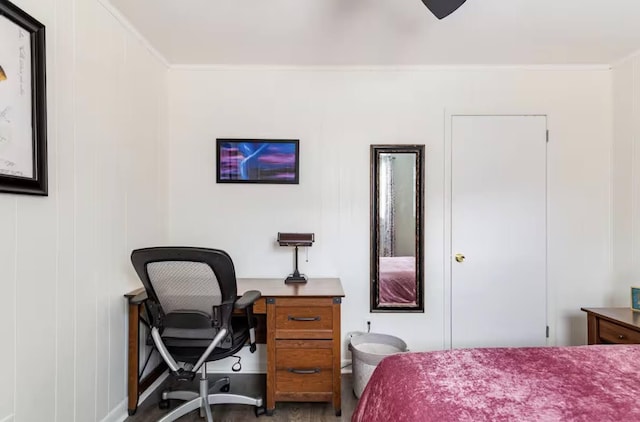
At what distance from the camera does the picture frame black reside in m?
1.21

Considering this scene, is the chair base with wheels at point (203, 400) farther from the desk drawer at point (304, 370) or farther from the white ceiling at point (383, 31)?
the white ceiling at point (383, 31)

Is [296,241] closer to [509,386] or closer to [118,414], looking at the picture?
[118,414]

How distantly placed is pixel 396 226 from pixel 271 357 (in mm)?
1370

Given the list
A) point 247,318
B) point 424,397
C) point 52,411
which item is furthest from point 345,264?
point 52,411

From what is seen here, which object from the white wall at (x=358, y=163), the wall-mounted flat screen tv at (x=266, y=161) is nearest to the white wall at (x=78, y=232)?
the white wall at (x=358, y=163)

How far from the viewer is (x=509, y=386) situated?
1.08 m

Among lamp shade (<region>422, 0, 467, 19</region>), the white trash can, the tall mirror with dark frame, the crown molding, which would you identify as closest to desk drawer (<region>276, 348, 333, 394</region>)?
the white trash can

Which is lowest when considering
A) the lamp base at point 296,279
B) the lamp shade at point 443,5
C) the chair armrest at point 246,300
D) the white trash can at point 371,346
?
the white trash can at point 371,346

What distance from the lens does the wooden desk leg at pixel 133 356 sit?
2.01 metres

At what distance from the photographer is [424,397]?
3.38 feet

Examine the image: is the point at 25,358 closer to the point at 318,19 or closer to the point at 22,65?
the point at 22,65

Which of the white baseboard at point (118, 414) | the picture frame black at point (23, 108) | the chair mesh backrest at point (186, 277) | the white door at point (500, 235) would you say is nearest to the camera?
the picture frame black at point (23, 108)

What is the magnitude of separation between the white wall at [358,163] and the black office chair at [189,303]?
3.02ft

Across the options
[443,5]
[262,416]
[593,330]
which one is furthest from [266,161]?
[593,330]
